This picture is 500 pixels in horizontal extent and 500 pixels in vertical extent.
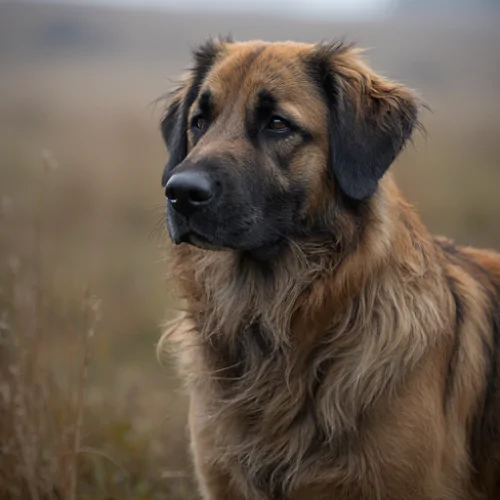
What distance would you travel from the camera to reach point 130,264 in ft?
29.9

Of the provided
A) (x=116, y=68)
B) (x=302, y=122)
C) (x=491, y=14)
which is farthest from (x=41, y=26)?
(x=302, y=122)

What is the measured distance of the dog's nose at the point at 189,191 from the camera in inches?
128

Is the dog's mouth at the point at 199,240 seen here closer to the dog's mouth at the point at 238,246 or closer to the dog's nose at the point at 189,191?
the dog's mouth at the point at 238,246

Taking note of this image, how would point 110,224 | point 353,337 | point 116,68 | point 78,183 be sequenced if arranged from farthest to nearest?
point 116,68 < point 78,183 < point 110,224 < point 353,337

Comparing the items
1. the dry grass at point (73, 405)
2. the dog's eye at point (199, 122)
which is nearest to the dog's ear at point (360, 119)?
the dog's eye at point (199, 122)

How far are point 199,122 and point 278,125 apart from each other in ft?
1.69

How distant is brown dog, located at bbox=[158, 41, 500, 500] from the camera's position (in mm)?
3359

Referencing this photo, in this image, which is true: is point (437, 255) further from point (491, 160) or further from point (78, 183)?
point (491, 160)

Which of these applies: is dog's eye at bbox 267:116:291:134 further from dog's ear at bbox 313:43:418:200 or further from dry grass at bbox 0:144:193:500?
dry grass at bbox 0:144:193:500

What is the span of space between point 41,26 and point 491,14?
19.6 metres

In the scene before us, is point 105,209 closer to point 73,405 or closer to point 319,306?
point 73,405

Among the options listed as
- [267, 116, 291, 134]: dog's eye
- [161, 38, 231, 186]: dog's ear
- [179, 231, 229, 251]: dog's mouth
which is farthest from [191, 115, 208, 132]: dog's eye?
[179, 231, 229, 251]: dog's mouth

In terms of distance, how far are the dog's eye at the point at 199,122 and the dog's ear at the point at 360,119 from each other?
59cm

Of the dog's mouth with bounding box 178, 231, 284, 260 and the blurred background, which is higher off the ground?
the dog's mouth with bounding box 178, 231, 284, 260
